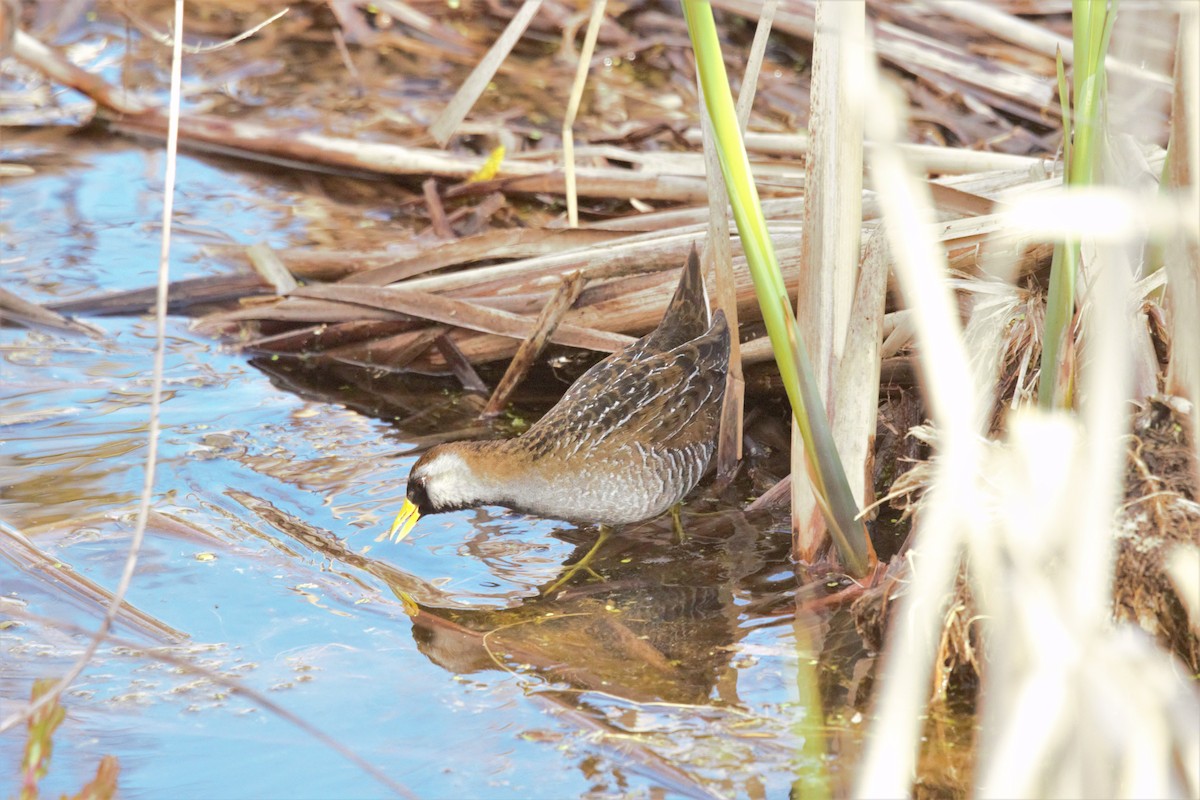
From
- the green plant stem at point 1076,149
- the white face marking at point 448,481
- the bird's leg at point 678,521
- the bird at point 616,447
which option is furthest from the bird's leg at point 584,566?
the green plant stem at point 1076,149

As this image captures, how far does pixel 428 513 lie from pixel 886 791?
6.73ft

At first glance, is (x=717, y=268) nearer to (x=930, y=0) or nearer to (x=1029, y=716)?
(x=930, y=0)

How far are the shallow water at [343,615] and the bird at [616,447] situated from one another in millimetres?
140

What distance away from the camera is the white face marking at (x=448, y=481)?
353 centimetres

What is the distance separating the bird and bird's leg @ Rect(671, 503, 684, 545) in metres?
0.02

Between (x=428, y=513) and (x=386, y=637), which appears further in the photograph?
(x=428, y=513)

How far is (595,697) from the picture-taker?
283 cm

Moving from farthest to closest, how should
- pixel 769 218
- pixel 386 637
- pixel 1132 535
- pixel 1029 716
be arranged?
pixel 769 218
pixel 386 637
pixel 1132 535
pixel 1029 716

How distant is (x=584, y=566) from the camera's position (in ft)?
11.8

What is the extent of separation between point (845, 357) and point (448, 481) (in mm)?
1173

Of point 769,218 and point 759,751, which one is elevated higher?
point 769,218

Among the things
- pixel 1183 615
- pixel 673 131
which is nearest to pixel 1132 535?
pixel 1183 615

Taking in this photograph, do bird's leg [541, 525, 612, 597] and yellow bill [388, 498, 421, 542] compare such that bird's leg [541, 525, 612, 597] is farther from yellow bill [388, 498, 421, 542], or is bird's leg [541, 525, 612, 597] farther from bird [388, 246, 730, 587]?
yellow bill [388, 498, 421, 542]

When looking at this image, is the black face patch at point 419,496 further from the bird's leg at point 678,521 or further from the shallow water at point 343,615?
the bird's leg at point 678,521
